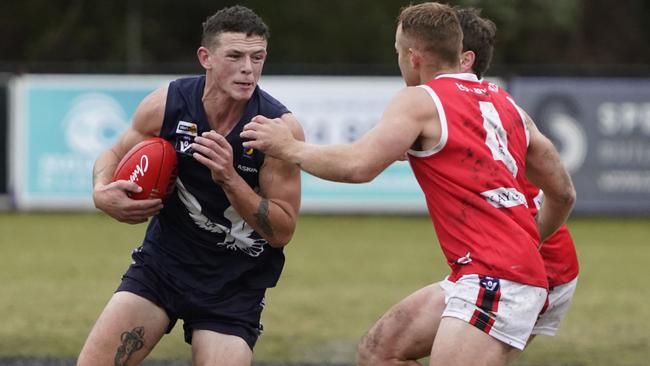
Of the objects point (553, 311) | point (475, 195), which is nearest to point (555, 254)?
point (553, 311)

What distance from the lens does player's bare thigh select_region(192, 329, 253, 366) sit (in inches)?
214

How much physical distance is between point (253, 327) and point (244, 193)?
0.73m

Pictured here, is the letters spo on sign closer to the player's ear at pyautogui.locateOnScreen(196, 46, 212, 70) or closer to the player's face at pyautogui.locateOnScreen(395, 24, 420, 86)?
the player's ear at pyautogui.locateOnScreen(196, 46, 212, 70)

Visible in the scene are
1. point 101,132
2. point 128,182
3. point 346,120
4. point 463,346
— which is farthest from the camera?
point 101,132

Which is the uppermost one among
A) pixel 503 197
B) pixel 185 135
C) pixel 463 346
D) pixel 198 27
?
pixel 503 197

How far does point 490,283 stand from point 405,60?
1025 millimetres

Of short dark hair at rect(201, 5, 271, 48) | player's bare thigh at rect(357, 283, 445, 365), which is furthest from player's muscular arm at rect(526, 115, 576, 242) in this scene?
short dark hair at rect(201, 5, 271, 48)

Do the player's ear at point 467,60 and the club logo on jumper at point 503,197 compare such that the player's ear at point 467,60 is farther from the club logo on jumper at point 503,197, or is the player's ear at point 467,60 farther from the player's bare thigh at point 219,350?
the player's bare thigh at point 219,350

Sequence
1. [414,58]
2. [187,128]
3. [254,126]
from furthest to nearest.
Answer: [187,128]
[414,58]
[254,126]

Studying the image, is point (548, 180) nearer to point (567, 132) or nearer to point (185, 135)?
point (185, 135)

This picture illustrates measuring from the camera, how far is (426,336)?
5395 mm

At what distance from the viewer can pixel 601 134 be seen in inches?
679

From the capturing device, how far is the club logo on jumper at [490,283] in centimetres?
487

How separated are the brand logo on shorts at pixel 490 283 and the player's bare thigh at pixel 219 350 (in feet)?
4.07
